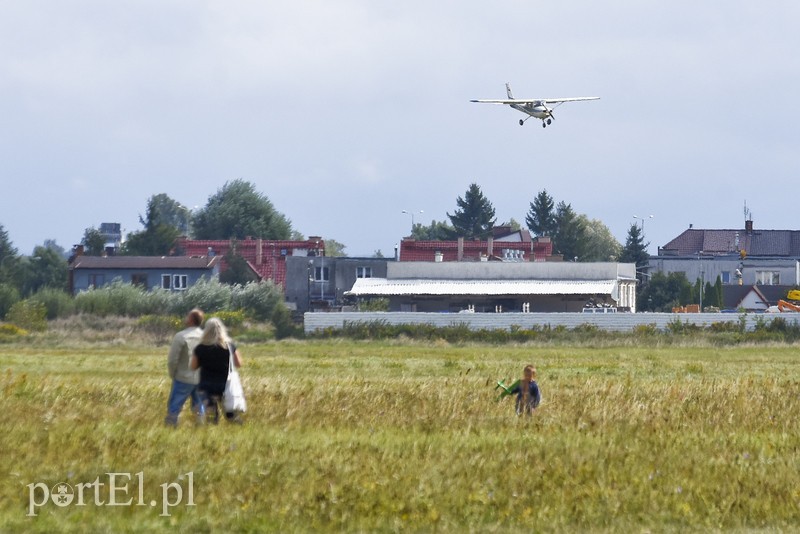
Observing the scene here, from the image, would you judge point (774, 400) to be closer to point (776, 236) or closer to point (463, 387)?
point (463, 387)

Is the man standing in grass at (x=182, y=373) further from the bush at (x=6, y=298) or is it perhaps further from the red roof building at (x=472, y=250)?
the red roof building at (x=472, y=250)

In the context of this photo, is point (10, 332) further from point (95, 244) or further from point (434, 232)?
point (434, 232)

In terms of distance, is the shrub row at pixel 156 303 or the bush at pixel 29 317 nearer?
the bush at pixel 29 317

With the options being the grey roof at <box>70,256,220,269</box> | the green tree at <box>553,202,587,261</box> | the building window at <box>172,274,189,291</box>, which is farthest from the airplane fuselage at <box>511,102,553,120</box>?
the green tree at <box>553,202,587,261</box>

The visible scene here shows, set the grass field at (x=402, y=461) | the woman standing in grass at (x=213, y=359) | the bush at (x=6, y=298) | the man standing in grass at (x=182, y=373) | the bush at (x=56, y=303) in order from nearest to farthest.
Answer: the grass field at (x=402, y=461) → the woman standing in grass at (x=213, y=359) → the man standing in grass at (x=182, y=373) → the bush at (x=56, y=303) → the bush at (x=6, y=298)

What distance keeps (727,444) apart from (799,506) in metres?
2.85

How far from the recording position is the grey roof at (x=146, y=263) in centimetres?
9331

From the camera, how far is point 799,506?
1322 cm

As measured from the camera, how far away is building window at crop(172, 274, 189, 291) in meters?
93.4

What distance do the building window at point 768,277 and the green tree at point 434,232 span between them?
48.8 metres

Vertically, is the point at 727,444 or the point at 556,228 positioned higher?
the point at 556,228

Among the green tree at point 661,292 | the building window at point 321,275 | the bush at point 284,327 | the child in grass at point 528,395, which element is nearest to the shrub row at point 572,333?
the bush at point 284,327

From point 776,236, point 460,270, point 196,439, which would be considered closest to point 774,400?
point 196,439

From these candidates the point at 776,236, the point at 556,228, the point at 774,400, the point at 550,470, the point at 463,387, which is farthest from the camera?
the point at 556,228
